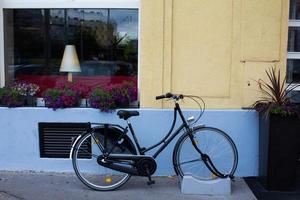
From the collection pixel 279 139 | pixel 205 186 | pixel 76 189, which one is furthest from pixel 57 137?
pixel 279 139

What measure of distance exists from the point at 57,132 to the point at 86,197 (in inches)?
47.5

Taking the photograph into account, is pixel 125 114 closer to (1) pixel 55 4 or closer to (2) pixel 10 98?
(2) pixel 10 98

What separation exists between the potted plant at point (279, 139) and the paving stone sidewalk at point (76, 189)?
393 millimetres

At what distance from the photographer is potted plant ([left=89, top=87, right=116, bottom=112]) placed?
639 centimetres

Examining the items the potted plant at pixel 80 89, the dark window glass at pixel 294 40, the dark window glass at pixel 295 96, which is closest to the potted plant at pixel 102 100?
the potted plant at pixel 80 89

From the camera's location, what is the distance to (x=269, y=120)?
5.96 metres

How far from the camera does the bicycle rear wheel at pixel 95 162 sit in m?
5.99

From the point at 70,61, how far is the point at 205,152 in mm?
2279

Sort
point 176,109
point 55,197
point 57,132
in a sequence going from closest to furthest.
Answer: point 55,197
point 176,109
point 57,132

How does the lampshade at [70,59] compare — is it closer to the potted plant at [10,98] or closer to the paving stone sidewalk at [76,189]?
the potted plant at [10,98]

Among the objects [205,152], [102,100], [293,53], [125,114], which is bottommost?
[205,152]

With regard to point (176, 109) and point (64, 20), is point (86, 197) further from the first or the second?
point (64, 20)

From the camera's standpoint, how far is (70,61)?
7.02m

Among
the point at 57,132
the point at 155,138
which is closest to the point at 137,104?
the point at 155,138
